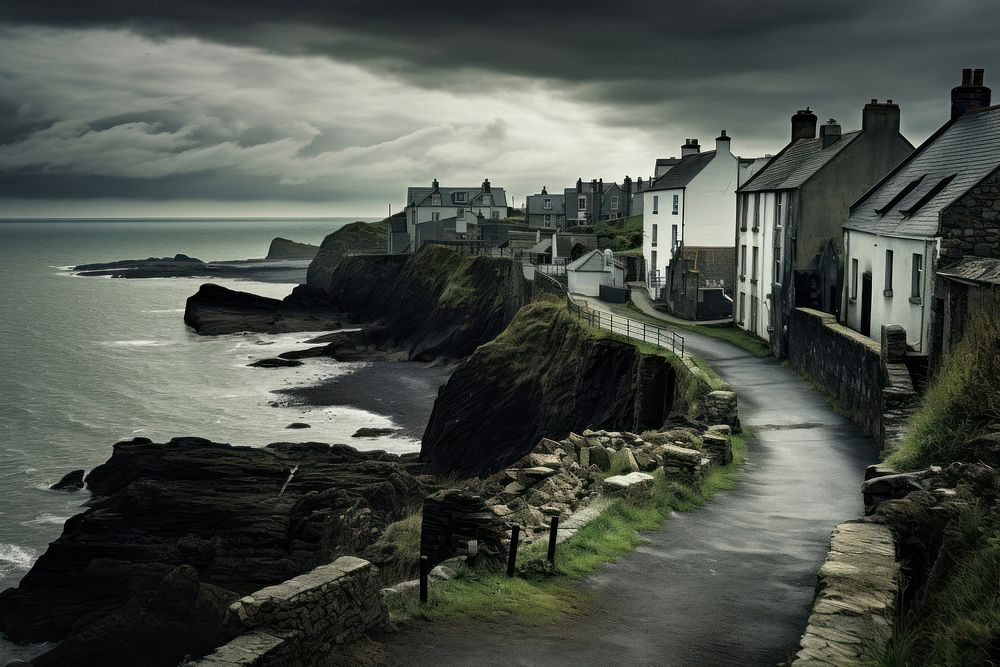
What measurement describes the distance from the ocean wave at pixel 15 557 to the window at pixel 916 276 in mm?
31361

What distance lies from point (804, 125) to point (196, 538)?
3803 cm

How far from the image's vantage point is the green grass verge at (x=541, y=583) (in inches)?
476

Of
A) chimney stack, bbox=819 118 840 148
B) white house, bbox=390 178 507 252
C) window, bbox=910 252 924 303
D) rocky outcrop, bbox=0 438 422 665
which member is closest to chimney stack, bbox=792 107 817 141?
chimney stack, bbox=819 118 840 148

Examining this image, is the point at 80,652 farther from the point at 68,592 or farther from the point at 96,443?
the point at 96,443

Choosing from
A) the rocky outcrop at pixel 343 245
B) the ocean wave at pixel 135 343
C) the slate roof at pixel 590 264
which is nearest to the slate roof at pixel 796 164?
the slate roof at pixel 590 264

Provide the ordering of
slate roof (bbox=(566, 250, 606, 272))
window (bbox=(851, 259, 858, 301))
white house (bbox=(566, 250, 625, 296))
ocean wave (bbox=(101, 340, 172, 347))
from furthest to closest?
ocean wave (bbox=(101, 340, 172, 347)), slate roof (bbox=(566, 250, 606, 272)), white house (bbox=(566, 250, 625, 296)), window (bbox=(851, 259, 858, 301))

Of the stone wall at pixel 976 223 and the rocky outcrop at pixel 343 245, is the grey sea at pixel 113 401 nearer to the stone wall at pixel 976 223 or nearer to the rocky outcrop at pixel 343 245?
the stone wall at pixel 976 223

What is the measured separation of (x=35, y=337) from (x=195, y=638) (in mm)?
86410

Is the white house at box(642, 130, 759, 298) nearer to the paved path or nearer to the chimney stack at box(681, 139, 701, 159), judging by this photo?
the chimney stack at box(681, 139, 701, 159)

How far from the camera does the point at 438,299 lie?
83.3m

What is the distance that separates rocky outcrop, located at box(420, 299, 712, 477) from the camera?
1409 inches

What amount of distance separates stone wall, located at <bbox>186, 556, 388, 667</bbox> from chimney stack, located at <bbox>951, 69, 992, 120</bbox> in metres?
29.5

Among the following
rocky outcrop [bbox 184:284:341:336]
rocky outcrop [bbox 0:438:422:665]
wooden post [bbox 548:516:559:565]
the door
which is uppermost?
the door

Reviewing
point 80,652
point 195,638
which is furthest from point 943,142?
point 80,652
